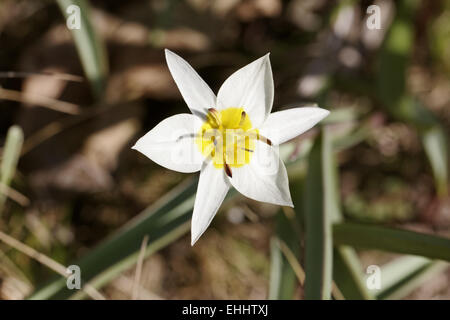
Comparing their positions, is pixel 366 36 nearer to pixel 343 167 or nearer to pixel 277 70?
pixel 277 70

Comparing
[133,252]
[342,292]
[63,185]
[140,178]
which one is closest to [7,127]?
[63,185]

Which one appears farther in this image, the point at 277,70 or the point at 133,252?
the point at 277,70

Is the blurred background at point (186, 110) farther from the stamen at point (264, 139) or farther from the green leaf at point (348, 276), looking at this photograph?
the stamen at point (264, 139)

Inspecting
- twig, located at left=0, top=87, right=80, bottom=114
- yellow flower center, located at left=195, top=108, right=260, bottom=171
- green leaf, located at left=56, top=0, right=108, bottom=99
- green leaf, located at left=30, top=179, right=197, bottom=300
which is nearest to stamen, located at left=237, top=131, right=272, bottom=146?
yellow flower center, located at left=195, top=108, right=260, bottom=171

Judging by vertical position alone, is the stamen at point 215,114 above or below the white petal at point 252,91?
below

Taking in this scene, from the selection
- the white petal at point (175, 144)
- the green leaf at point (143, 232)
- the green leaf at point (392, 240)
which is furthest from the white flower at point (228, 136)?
the green leaf at point (392, 240)

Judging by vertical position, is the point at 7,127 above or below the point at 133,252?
above
